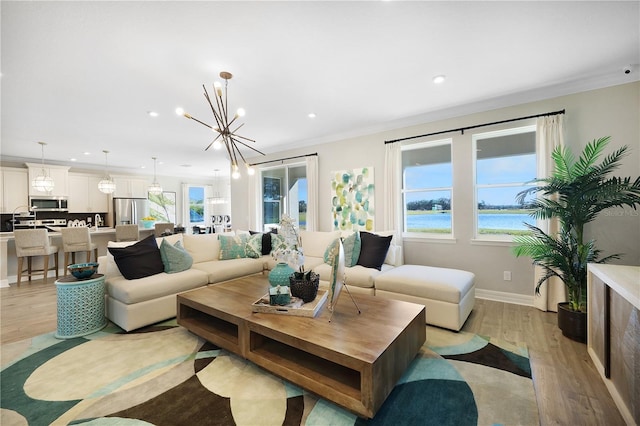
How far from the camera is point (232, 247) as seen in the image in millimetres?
4340

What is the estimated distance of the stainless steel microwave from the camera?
640 cm

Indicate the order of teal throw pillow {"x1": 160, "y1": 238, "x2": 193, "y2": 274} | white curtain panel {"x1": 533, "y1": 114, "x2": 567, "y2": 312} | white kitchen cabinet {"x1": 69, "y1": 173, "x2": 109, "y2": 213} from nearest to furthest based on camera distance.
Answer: white curtain panel {"x1": 533, "y1": 114, "x2": 567, "y2": 312} → teal throw pillow {"x1": 160, "y1": 238, "x2": 193, "y2": 274} → white kitchen cabinet {"x1": 69, "y1": 173, "x2": 109, "y2": 213}

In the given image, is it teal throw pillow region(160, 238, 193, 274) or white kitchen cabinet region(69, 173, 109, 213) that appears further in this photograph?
white kitchen cabinet region(69, 173, 109, 213)

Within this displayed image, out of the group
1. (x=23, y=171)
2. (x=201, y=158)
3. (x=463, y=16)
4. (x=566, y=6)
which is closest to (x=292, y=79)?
(x=463, y=16)

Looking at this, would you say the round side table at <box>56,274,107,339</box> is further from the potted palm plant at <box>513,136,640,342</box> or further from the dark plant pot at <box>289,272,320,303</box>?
the potted palm plant at <box>513,136,640,342</box>

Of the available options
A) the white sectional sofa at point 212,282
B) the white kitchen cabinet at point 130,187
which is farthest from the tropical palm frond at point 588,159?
the white kitchen cabinet at point 130,187

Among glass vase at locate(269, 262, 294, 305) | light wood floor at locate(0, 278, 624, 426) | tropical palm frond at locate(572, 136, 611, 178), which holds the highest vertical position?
tropical palm frond at locate(572, 136, 611, 178)

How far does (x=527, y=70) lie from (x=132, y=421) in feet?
14.7

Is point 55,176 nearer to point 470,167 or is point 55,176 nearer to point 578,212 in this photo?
point 470,167

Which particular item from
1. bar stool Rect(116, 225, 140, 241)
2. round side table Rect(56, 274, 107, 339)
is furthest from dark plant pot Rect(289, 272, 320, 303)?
bar stool Rect(116, 225, 140, 241)

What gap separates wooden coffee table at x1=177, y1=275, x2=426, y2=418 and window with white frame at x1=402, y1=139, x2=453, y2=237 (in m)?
2.34

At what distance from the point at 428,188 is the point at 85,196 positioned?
8.63 meters

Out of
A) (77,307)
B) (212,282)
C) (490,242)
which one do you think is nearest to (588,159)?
(490,242)

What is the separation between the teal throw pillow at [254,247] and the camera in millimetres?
4418
